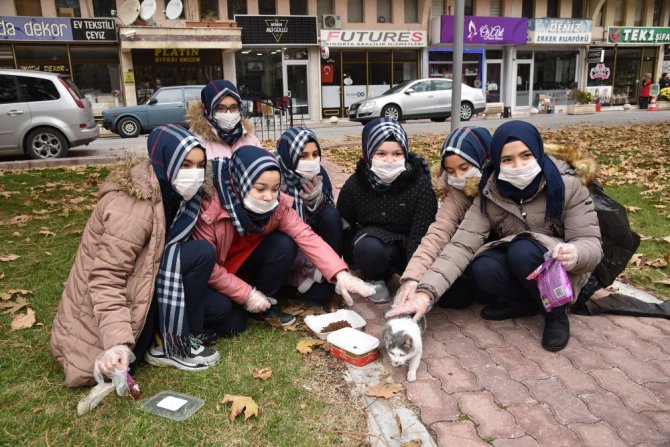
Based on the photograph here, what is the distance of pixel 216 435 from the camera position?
2365mm

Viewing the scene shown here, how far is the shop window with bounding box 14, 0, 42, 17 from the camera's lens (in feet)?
69.5

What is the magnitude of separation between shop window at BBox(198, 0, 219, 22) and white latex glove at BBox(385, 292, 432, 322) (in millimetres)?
22696

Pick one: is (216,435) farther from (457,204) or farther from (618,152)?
(618,152)

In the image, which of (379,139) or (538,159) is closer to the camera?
(538,159)

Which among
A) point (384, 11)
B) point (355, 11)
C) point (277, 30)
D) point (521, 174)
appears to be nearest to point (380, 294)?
point (521, 174)

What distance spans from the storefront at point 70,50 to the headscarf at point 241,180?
2113 cm

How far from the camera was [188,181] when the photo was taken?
9.46 feet

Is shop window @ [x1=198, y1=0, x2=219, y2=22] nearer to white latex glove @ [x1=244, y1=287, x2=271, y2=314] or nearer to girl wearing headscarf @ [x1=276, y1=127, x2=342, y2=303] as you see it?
girl wearing headscarf @ [x1=276, y1=127, x2=342, y2=303]

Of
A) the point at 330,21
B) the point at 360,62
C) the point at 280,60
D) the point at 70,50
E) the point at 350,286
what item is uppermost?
the point at 330,21

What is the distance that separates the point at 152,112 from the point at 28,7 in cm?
925

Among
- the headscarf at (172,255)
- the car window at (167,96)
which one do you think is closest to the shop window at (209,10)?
the car window at (167,96)

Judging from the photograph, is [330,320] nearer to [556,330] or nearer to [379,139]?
[379,139]

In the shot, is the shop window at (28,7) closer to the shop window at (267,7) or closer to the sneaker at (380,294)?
the shop window at (267,7)

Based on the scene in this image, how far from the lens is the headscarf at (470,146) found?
3373mm
